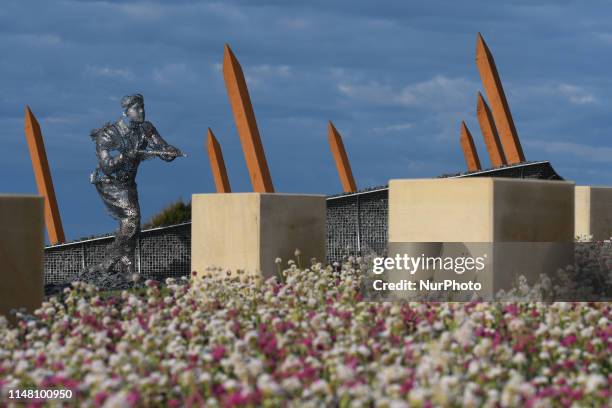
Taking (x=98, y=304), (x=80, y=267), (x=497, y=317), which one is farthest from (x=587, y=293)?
(x=80, y=267)

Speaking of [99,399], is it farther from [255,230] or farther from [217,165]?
[217,165]

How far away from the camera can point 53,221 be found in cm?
1922

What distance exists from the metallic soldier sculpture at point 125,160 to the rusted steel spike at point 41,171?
208 inches

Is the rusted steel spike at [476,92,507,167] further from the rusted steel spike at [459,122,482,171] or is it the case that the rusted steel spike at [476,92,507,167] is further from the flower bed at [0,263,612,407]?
the flower bed at [0,263,612,407]

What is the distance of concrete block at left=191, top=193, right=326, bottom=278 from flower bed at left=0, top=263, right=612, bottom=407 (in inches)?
104

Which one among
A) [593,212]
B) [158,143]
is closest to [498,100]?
[593,212]

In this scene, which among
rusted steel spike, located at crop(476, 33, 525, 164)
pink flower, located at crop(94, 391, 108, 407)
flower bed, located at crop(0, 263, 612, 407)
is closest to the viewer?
pink flower, located at crop(94, 391, 108, 407)

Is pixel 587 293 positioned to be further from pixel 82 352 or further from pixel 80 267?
pixel 80 267

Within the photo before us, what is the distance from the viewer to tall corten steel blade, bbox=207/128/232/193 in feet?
70.7

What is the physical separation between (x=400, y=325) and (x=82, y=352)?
2324 millimetres

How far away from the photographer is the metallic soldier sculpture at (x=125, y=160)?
13898 mm

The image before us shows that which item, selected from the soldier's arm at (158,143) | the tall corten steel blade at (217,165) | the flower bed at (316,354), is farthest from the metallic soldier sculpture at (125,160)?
the tall corten steel blade at (217,165)

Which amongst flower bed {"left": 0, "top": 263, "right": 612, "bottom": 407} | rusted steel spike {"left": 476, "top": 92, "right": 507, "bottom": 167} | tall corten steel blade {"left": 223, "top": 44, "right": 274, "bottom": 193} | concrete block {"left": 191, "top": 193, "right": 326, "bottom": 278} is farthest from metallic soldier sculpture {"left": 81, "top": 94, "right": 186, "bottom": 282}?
rusted steel spike {"left": 476, "top": 92, "right": 507, "bottom": 167}

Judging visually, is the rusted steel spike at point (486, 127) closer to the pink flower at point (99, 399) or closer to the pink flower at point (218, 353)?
the pink flower at point (218, 353)
